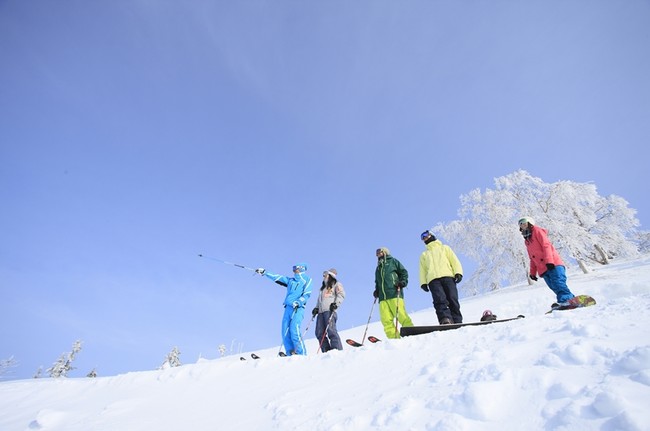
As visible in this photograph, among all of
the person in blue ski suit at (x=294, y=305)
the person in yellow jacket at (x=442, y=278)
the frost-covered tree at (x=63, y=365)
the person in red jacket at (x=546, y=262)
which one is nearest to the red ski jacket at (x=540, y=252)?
the person in red jacket at (x=546, y=262)

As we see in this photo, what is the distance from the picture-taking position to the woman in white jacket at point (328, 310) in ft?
22.9

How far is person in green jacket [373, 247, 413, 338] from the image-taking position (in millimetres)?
6336

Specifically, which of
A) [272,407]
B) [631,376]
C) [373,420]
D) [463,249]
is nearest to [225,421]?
[272,407]

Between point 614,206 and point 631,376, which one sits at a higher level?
point 614,206

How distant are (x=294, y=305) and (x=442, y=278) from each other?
139 inches

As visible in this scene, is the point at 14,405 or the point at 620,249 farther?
the point at 620,249

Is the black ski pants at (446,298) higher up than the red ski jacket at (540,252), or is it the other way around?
the red ski jacket at (540,252)

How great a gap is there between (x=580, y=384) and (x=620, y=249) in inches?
937

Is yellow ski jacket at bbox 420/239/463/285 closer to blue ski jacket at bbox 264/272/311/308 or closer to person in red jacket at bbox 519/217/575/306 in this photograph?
person in red jacket at bbox 519/217/575/306

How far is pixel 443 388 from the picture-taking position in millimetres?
2688

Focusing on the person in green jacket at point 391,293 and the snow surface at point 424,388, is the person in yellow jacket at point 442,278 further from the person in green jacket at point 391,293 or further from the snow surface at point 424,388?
the snow surface at point 424,388

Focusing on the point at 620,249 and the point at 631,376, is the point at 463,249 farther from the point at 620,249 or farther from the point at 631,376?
the point at 631,376

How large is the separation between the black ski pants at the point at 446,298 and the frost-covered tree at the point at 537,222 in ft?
52.5

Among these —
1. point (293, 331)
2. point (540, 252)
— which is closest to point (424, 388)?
point (540, 252)
